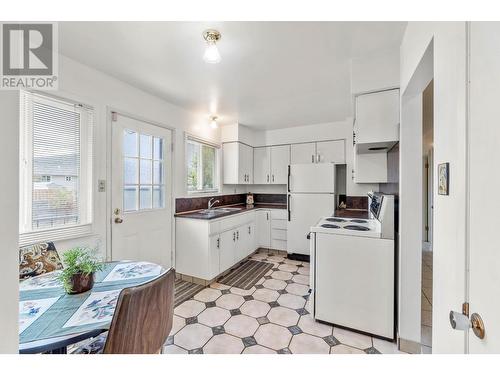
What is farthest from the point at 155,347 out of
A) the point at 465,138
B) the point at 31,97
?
the point at 31,97

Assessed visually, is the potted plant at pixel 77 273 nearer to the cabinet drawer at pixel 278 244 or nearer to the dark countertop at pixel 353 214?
the dark countertop at pixel 353 214

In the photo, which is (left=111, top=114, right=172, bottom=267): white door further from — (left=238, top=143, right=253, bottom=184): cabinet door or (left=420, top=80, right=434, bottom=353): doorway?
(left=420, top=80, right=434, bottom=353): doorway

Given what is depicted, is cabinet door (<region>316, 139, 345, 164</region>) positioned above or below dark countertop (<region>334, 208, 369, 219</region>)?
above

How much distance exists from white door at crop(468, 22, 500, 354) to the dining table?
1.27 meters

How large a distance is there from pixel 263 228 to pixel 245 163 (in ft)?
4.20

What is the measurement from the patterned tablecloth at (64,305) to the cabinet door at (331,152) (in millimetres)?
3271

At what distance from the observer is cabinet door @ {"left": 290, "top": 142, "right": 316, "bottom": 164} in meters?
3.94

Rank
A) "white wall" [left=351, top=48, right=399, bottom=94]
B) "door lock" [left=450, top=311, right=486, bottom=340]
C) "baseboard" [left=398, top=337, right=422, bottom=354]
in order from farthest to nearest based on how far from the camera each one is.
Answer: "white wall" [left=351, top=48, right=399, bottom=94], "baseboard" [left=398, top=337, right=422, bottom=354], "door lock" [left=450, top=311, right=486, bottom=340]

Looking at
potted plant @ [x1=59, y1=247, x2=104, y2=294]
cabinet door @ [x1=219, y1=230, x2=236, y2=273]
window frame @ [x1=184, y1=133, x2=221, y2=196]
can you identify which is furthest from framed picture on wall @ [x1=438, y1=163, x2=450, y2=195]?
window frame @ [x1=184, y1=133, x2=221, y2=196]

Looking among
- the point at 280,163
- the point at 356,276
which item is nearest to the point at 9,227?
the point at 356,276

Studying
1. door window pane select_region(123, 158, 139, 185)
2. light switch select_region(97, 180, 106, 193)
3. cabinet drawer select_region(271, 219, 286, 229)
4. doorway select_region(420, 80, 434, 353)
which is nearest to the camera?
doorway select_region(420, 80, 434, 353)

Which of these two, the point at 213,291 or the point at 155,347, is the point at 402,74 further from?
the point at 213,291

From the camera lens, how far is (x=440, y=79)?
0.90 meters

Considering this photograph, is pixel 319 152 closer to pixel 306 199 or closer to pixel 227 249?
pixel 306 199
